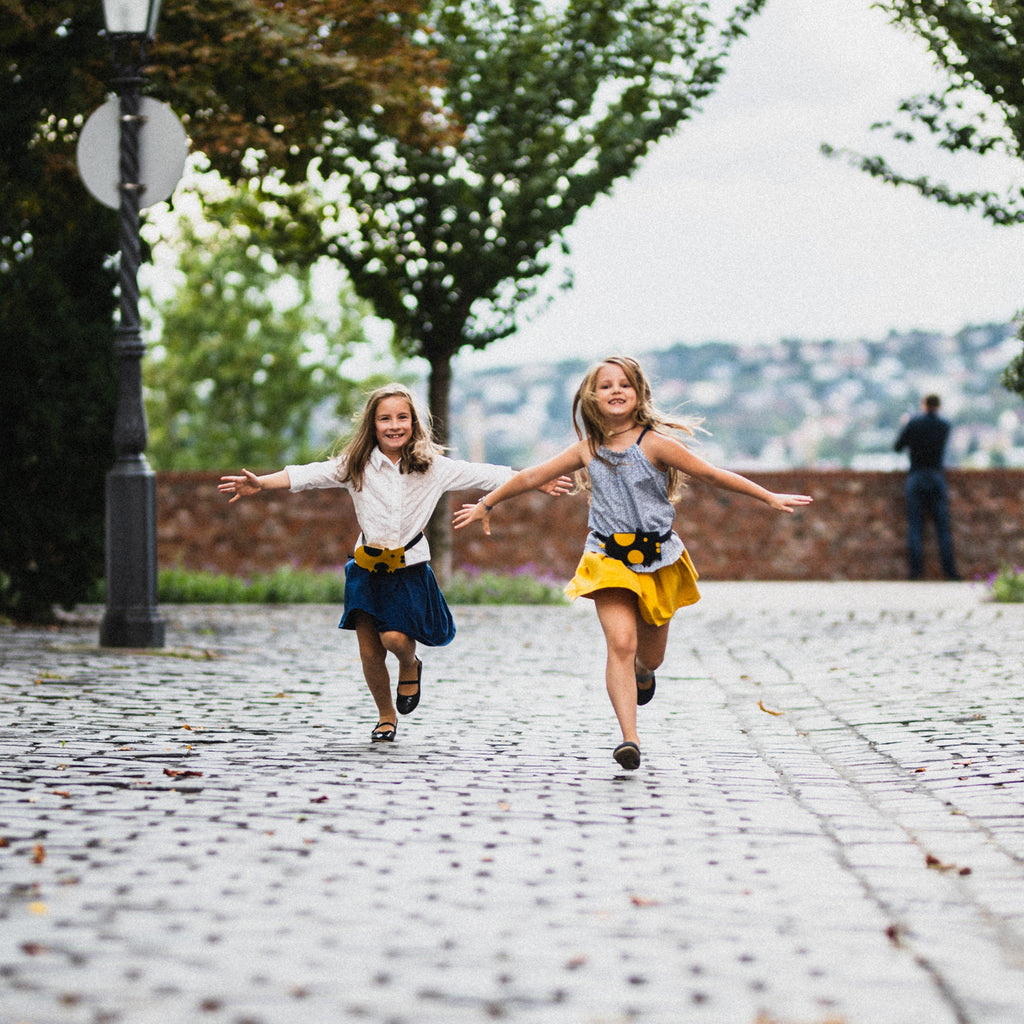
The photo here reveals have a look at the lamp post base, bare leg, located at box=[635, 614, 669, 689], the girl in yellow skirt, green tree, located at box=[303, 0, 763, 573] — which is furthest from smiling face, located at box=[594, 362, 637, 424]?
green tree, located at box=[303, 0, 763, 573]

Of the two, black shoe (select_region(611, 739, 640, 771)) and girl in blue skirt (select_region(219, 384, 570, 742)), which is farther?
girl in blue skirt (select_region(219, 384, 570, 742))

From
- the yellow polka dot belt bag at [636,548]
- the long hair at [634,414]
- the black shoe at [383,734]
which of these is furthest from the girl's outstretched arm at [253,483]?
the yellow polka dot belt bag at [636,548]

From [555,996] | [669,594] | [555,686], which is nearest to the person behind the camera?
[555,996]

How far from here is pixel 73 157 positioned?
1223 cm

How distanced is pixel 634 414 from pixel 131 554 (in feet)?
15.9

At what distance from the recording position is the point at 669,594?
5.96 metres

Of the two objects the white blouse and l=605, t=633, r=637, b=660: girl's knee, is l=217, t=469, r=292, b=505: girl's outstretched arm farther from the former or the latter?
l=605, t=633, r=637, b=660: girl's knee

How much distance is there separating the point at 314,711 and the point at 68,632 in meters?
4.71

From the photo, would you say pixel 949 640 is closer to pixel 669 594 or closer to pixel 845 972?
pixel 669 594

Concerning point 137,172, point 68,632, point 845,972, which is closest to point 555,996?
point 845,972

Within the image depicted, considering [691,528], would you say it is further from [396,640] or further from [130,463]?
[396,640]

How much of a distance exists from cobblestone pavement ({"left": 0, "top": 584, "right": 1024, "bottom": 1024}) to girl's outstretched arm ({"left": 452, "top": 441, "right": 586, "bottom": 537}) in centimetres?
95

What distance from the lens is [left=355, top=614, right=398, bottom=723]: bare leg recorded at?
6.43m

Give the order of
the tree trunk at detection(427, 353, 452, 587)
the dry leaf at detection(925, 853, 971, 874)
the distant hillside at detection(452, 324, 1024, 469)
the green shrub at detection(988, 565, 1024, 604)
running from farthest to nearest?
the distant hillside at detection(452, 324, 1024, 469) → the tree trunk at detection(427, 353, 452, 587) → the green shrub at detection(988, 565, 1024, 604) → the dry leaf at detection(925, 853, 971, 874)
